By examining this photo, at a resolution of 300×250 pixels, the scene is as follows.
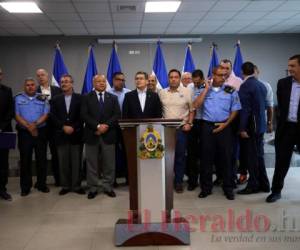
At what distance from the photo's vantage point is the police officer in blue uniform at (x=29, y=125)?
4.29m

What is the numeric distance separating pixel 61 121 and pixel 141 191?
2.00 m

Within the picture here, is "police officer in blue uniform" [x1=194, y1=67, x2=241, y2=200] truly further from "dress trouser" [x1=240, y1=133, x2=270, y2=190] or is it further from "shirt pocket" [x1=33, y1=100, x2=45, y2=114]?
"shirt pocket" [x1=33, y1=100, x2=45, y2=114]

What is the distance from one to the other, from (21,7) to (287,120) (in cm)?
511

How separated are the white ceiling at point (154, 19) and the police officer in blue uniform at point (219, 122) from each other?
286 cm

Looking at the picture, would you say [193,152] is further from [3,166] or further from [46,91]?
[3,166]

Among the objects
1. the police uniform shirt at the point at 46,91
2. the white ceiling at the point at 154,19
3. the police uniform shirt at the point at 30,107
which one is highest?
the white ceiling at the point at 154,19

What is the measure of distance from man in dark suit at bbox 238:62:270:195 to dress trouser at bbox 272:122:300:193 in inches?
14.1

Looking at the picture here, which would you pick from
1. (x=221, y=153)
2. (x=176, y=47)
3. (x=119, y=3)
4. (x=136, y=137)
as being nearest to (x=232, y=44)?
(x=176, y=47)

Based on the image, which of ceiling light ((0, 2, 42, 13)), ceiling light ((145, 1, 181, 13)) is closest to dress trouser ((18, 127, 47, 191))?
ceiling light ((0, 2, 42, 13))

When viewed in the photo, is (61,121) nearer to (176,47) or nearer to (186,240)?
(186,240)

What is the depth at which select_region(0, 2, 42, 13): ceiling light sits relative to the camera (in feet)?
20.0

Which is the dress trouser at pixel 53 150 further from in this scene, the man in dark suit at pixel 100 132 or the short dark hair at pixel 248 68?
the short dark hair at pixel 248 68

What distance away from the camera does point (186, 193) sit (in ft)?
13.9

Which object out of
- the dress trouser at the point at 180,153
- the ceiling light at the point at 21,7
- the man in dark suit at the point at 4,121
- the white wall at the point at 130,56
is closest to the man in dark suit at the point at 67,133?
the man in dark suit at the point at 4,121
